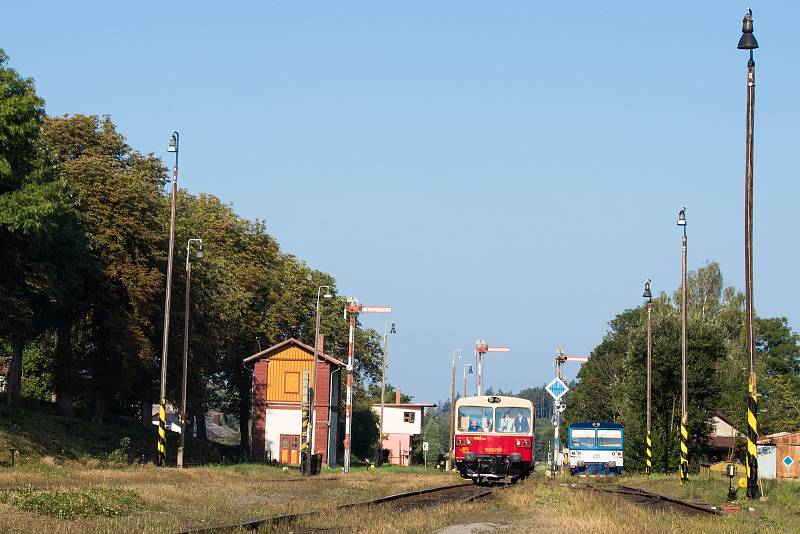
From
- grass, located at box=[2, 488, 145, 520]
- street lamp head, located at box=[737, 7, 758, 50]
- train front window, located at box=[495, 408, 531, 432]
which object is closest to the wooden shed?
→ train front window, located at box=[495, 408, 531, 432]

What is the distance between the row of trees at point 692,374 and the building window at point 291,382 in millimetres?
21648

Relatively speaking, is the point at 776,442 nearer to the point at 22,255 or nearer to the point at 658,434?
the point at 658,434

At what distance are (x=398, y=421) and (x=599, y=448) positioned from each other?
65.5m

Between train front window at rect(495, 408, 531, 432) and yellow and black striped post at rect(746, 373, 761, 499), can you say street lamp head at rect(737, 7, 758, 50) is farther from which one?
train front window at rect(495, 408, 531, 432)

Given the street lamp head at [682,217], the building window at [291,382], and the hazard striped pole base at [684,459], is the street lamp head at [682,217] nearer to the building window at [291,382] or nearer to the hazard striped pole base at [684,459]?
the hazard striped pole base at [684,459]

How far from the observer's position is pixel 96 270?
5022 cm

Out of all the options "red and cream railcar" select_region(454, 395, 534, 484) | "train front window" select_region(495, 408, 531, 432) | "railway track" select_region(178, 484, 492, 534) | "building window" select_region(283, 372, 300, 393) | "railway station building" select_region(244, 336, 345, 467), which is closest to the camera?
"railway track" select_region(178, 484, 492, 534)

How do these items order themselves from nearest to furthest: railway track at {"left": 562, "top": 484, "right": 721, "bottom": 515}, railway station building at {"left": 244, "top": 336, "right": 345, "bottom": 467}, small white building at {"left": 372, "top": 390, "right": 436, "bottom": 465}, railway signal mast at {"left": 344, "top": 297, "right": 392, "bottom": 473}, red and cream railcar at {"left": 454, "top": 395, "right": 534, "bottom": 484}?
railway track at {"left": 562, "top": 484, "right": 721, "bottom": 515} → red and cream railcar at {"left": 454, "top": 395, "right": 534, "bottom": 484} → railway signal mast at {"left": 344, "top": 297, "right": 392, "bottom": 473} → railway station building at {"left": 244, "top": 336, "right": 345, "bottom": 467} → small white building at {"left": 372, "top": 390, "right": 436, "bottom": 465}

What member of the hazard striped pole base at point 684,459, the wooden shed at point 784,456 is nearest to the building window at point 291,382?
the hazard striped pole base at point 684,459

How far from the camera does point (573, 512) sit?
2097cm

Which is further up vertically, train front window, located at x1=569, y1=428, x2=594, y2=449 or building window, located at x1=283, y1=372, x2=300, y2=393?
building window, located at x1=283, y1=372, x2=300, y2=393

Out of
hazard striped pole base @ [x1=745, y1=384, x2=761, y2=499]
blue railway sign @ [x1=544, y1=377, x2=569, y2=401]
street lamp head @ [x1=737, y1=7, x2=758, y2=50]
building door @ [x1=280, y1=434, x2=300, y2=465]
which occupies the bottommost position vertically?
building door @ [x1=280, y1=434, x2=300, y2=465]

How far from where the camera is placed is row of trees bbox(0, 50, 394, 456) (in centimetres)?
4072

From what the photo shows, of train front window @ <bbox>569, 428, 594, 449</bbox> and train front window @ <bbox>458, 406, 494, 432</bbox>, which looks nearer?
train front window @ <bbox>458, 406, 494, 432</bbox>
